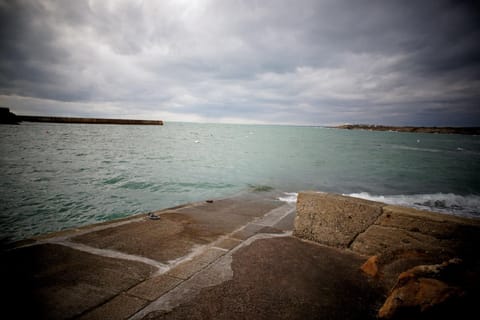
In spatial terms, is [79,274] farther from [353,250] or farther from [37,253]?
[353,250]

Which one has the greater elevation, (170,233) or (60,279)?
(60,279)

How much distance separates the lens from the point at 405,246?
3021 millimetres

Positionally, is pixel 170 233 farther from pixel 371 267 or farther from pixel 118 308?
pixel 371 267

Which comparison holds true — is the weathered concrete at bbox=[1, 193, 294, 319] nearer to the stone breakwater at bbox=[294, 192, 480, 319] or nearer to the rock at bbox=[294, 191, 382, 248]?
the rock at bbox=[294, 191, 382, 248]

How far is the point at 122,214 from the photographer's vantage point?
8.15m

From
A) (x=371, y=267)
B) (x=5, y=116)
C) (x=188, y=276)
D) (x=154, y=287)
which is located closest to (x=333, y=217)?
(x=371, y=267)

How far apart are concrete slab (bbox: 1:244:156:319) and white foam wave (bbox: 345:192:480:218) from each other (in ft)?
36.2

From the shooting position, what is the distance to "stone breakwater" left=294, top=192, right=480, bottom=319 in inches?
74.6

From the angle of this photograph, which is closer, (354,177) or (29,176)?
(29,176)

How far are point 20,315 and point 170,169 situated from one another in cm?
1562

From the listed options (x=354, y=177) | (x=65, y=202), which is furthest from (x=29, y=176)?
(x=354, y=177)

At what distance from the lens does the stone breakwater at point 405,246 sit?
1.90m

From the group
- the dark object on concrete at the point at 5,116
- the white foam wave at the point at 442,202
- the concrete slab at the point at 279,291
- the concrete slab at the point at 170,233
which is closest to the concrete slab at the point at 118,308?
the concrete slab at the point at 279,291

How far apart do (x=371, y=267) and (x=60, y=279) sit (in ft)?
12.7
